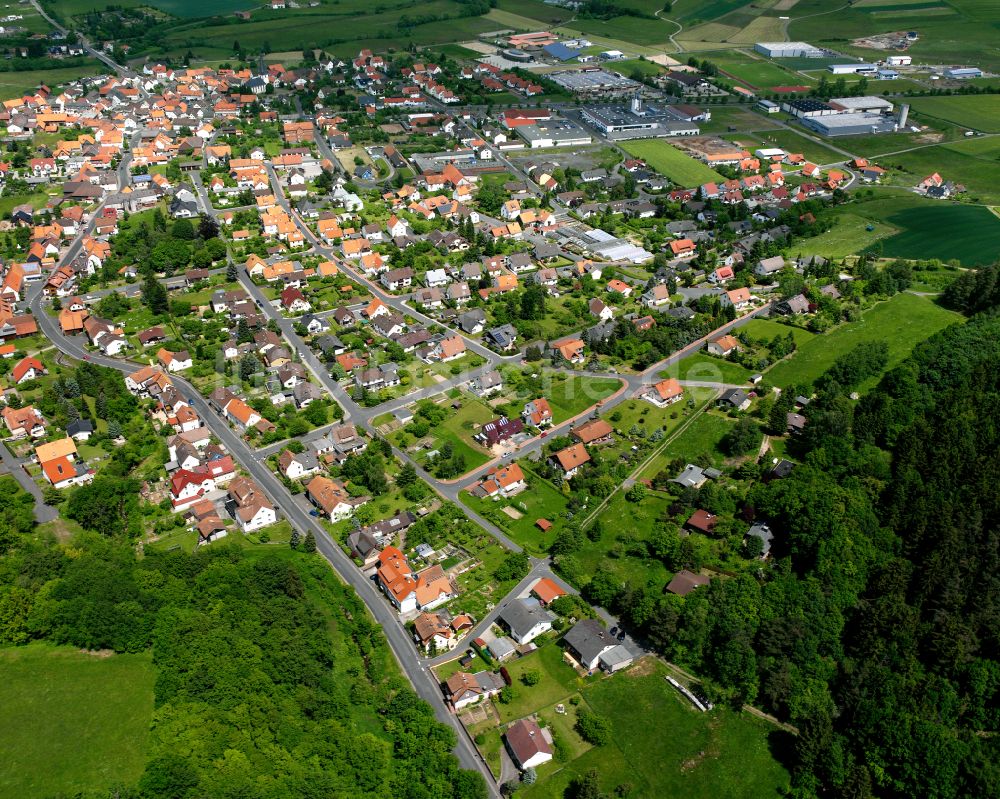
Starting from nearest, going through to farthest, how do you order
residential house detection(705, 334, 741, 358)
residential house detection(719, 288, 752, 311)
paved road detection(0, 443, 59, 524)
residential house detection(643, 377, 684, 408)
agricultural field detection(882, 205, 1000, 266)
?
paved road detection(0, 443, 59, 524), residential house detection(643, 377, 684, 408), residential house detection(705, 334, 741, 358), residential house detection(719, 288, 752, 311), agricultural field detection(882, 205, 1000, 266)

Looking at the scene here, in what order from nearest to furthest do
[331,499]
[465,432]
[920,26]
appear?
[331,499] < [465,432] < [920,26]

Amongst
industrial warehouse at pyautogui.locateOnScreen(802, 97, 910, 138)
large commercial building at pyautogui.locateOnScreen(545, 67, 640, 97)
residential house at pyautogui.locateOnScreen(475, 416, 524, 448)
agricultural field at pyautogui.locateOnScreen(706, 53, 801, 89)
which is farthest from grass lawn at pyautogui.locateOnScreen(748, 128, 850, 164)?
residential house at pyautogui.locateOnScreen(475, 416, 524, 448)

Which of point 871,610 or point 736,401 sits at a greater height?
point 871,610

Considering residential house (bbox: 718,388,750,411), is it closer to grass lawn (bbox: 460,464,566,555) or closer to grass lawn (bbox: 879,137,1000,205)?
grass lawn (bbox: 460,464,566,555)

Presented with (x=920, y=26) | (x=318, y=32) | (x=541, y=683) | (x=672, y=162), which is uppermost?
(x=318, y=32)

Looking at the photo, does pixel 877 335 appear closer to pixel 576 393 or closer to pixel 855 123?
pixel 576 393

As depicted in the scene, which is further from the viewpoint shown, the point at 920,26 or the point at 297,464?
the point at 920,26

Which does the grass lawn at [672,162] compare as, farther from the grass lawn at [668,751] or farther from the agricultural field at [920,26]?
the grass lawn at [668,751]

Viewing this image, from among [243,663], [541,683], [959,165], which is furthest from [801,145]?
[243,663]
